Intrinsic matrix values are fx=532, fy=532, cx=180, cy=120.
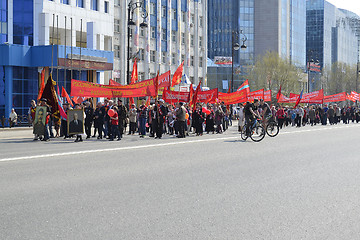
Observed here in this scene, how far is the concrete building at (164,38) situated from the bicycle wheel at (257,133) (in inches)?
1400

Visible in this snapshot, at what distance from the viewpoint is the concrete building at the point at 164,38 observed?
189 ft

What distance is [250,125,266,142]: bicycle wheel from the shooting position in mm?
19953

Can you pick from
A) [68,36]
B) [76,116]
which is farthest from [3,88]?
[76,116]

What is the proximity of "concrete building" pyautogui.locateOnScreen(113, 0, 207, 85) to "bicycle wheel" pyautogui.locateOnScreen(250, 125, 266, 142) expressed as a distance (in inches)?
1400

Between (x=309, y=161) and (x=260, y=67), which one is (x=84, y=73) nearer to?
(x=309, y=161)

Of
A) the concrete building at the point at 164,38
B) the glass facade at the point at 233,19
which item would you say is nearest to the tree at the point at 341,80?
the glass facade at the point at 233,19

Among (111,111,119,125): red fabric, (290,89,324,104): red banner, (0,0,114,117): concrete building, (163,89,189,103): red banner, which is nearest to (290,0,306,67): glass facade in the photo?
(290,89,324,104): red banner

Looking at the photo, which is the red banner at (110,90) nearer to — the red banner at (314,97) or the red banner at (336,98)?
the red banner at (314,97)

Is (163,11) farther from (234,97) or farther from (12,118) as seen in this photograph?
(12,118)

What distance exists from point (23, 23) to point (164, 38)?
28014 mm

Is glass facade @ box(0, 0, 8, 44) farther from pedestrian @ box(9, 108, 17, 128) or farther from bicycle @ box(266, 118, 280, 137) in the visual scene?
bicycle @ box(266, 118, 280, 137)

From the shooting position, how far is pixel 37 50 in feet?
127

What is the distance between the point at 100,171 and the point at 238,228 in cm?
508

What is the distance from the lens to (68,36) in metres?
44.5
